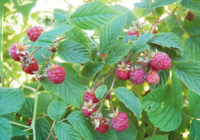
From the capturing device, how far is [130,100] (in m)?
0.65

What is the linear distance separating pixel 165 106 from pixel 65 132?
38cm

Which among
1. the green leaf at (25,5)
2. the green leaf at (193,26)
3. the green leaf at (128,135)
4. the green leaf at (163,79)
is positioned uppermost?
the green leaf at (25,5)

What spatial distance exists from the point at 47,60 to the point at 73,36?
0.43 ft

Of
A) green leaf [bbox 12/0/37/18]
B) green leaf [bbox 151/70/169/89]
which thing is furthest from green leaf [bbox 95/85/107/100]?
green leaf [bbox 12/0/37/18]

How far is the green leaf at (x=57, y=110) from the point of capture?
0.71 metres

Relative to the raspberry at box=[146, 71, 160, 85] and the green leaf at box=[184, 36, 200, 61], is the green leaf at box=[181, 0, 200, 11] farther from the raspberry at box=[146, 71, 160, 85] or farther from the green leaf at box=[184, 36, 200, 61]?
the raspberry at box=[146, 71, 160, 85]

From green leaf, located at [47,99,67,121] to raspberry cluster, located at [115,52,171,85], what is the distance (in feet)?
0.75

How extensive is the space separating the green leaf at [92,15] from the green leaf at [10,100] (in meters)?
0.32

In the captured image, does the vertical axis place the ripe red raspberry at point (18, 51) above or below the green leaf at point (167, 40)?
below

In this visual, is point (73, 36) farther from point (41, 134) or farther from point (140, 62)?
point (41, 134)

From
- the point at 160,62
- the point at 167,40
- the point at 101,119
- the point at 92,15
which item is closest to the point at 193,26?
the point at 167,40

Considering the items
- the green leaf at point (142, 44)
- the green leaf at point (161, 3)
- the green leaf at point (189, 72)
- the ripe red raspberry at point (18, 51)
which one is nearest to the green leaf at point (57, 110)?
the ripe red raspberry at point (18, 51)

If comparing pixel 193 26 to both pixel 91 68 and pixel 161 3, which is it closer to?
pixel 161 3

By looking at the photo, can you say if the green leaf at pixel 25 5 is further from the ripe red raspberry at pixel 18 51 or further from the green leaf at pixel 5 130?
the green leaf at pixel 5 130
